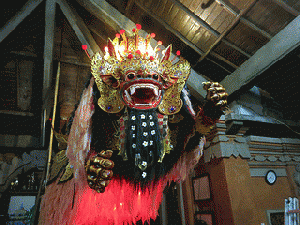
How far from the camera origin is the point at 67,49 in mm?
3631

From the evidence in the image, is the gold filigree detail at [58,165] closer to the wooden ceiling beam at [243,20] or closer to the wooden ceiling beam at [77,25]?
the wooden ceiling beam at [77,25]

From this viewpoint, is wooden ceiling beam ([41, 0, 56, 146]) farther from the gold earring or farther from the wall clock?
the wall clock

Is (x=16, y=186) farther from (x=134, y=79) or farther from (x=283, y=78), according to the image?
(x=283, y=78)

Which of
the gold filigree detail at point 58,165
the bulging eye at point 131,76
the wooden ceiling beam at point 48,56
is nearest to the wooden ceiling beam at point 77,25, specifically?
the wooden ceiling beam at point 48,56

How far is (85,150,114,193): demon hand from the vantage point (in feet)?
3.39

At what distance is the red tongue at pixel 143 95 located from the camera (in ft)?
4.40

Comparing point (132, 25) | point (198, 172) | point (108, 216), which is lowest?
point (108, 216)

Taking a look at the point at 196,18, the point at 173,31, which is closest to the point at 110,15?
the point at 173,31

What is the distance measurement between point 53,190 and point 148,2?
2.55 metres

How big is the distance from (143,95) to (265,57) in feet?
6.14

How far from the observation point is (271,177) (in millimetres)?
3484

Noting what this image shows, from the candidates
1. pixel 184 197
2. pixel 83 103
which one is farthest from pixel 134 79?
pixel 184 197

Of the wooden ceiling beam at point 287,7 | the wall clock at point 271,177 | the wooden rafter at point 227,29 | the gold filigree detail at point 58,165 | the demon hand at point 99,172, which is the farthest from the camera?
the wall clock at point 271,177

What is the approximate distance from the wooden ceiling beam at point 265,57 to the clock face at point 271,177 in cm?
187
